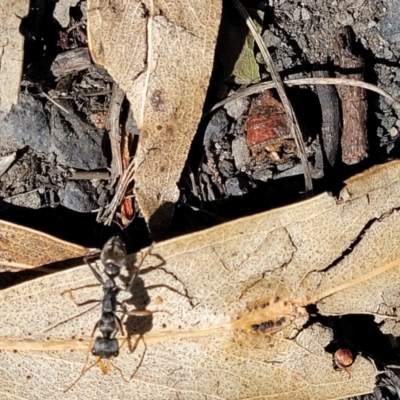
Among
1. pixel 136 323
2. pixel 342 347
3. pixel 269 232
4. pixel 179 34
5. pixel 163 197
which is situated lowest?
pixel 342 347

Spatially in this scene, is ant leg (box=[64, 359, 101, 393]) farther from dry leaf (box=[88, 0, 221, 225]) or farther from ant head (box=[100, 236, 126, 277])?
dry leaf (box=[88, 0, 221, 225])

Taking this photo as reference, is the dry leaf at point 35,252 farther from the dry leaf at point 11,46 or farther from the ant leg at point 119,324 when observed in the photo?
the dry leaf at point 11,46

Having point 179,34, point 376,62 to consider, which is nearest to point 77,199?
point 179,34

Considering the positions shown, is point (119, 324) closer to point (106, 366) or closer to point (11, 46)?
point (106, 366)

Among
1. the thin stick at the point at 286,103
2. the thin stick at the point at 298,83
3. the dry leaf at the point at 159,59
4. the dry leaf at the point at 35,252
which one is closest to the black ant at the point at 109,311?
the dry leaf at the point at 35,252

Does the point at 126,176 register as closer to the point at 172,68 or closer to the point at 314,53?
the point at 172,68

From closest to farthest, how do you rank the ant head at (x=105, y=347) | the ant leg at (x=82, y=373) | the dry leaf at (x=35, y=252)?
the ant head at (x=105, y=347), the ant leg at (x=82, y=373), the dry leaf at (x=35, y=252)

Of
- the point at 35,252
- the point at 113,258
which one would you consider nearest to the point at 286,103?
the point at 113,258
